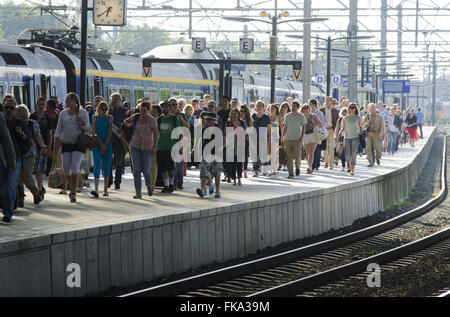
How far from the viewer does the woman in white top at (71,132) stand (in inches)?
561

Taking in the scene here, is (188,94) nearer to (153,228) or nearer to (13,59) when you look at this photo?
(13,59)

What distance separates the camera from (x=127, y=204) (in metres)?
14.5

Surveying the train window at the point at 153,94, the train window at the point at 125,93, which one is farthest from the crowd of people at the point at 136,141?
the train window at the point at 153,94

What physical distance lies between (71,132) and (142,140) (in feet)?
4.93

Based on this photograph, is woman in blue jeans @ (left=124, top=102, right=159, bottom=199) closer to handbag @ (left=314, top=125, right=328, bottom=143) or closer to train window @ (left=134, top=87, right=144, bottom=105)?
handbag @ (left=314, top=125, right=328, bottom=143)

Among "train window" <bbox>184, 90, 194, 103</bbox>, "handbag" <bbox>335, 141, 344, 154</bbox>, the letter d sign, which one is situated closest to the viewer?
the letter d sign

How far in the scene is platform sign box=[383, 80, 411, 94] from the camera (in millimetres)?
70812

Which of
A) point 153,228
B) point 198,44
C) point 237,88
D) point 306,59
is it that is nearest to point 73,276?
point 153,228

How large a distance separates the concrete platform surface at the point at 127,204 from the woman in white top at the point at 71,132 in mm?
543

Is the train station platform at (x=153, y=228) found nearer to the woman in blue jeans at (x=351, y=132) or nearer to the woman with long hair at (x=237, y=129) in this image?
the woman with long hair at (x=237, y=129)

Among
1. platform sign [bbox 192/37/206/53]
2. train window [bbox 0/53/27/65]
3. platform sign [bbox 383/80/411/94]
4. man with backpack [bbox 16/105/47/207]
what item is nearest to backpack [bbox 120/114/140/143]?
man with backpack [bbox 16/105/47/207]

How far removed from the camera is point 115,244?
1118 centimetres
